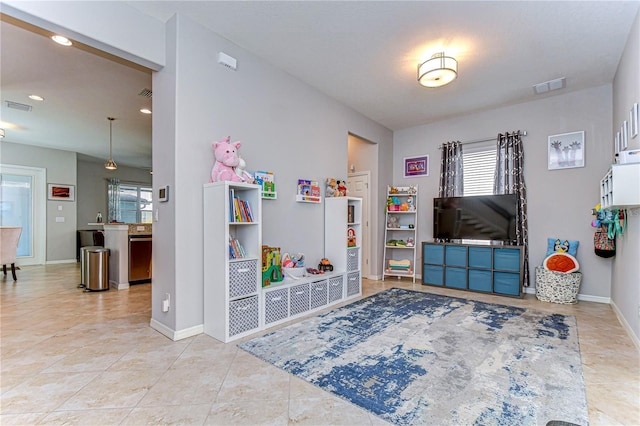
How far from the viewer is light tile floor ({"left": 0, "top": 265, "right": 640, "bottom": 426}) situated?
1581mm

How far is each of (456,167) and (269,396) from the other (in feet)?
15.1

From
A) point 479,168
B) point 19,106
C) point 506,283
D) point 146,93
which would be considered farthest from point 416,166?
point 19,106

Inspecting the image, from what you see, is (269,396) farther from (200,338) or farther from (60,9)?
(60,9)

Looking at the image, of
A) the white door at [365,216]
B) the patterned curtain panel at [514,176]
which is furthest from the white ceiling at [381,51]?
the white door at [365,216]

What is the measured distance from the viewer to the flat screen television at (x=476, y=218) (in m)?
4.32

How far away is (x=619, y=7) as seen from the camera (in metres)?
2.48

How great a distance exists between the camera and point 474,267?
4.41 metres

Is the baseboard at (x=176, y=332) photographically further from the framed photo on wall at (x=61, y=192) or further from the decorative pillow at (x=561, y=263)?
the framed photo on wall at (x=61, y=192)

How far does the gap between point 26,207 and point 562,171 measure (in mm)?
10528

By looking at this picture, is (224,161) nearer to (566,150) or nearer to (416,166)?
(416,166)

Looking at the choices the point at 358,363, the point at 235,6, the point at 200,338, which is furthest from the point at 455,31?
the point at 200,338

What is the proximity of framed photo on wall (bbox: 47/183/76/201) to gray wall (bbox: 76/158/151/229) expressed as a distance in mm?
685

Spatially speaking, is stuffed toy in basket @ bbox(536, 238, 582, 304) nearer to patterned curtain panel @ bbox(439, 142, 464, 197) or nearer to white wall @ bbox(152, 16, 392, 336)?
patterned curtain panel @ bbox(439, 142, 464, 197)

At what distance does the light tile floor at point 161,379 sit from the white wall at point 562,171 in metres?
1.17
